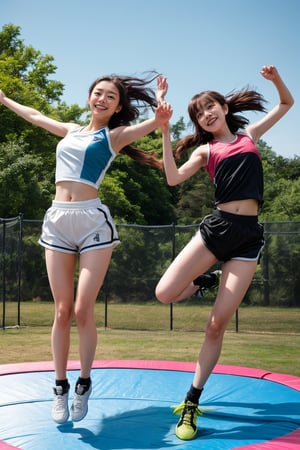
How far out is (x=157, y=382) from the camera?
171 inches

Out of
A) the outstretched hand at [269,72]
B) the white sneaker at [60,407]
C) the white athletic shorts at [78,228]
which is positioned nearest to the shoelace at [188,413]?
the white sneaker at [60,407]

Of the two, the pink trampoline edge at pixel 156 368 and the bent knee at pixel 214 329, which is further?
the pink trampoline edge at pixel 156 368

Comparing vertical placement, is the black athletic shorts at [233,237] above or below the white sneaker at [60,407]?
above

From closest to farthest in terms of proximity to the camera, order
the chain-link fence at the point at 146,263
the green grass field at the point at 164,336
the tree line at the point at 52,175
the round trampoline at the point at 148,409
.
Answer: the round trampoline at the point at 148,409, the green grass field at the point at 164,336, the chain-link fence at the point at 146,263, the tree line at the point at 52,175

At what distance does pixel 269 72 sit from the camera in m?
3.60

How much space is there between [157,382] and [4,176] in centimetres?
1549

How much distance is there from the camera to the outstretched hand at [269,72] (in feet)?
11.8

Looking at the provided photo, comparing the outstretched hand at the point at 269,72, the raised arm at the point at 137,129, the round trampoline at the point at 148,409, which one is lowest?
the round trampoline at the point at 148,409

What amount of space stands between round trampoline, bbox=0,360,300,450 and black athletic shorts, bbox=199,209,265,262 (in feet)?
3.20

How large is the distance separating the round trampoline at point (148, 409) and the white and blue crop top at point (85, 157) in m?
1.40

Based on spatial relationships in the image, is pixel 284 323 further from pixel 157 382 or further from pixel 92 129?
pixel 92 129

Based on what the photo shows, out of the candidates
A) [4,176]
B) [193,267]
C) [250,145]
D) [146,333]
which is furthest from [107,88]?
[4,176]

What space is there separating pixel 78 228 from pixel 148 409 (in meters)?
1.28

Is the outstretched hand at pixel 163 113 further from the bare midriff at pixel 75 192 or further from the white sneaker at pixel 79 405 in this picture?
the white sneaker at pixel 79 405
